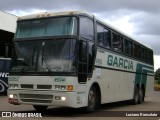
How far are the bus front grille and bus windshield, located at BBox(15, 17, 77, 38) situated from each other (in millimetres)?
1971

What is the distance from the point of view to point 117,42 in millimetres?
17078

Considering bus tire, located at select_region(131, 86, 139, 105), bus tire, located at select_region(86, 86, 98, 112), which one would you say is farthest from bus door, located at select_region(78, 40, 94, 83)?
bus tire, located at select_region(131, 86, 139, 105)

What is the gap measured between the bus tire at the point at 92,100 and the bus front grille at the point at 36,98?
5.60ft

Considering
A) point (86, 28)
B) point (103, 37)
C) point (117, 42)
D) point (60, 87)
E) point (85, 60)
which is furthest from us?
point (117, 42)

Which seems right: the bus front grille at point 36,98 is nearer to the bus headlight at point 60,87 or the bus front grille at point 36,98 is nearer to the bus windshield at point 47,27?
the bus headlight at point 60,87

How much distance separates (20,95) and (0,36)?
1113 inches

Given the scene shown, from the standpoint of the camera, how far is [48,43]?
42.0 feet

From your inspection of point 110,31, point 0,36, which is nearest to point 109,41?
point 110,31

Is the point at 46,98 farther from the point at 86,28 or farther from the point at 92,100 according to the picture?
the point at 86,28

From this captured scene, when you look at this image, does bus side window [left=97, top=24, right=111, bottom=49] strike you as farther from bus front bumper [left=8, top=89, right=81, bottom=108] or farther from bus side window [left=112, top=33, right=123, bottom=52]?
bus front bumper [left=8, top=89, right=81, bottom=108]

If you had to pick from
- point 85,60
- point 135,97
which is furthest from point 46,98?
point 135,97

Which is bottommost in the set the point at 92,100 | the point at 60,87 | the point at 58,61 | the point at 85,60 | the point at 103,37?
the point at 92,100

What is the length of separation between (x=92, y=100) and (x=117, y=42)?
3947 mm

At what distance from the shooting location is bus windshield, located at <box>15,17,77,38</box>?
41.8ft
